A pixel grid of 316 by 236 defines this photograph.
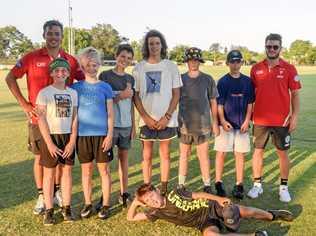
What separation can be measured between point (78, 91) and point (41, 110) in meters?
0.41

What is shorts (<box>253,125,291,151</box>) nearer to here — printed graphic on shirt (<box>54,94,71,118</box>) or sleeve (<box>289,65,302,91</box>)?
sleeve (<box>289,65,302,91</box>)

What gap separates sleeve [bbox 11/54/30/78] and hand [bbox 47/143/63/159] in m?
0.87

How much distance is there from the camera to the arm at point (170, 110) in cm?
468

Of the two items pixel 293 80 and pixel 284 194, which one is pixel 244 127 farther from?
pixel 284 194

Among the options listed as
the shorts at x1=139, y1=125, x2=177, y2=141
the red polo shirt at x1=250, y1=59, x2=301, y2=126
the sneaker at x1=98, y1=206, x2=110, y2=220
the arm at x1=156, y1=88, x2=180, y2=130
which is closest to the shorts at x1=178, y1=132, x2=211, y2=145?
the shorts at x1=139, y1=125, x2=177, y2=141

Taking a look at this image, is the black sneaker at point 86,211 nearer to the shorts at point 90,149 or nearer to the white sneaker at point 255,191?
the shorts at point 90,149

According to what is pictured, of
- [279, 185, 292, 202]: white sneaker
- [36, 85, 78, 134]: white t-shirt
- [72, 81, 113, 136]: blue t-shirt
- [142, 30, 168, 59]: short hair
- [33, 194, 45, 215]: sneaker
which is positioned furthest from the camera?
[279, 185, 292, 202]: white sneaker

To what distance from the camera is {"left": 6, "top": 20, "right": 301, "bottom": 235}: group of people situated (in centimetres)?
406

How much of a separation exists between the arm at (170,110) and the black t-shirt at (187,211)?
2.87 feet

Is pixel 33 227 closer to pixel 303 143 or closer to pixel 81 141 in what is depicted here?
pixel 81 141

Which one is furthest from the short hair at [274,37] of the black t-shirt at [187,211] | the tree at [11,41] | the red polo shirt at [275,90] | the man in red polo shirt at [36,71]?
the tree at [11,41]

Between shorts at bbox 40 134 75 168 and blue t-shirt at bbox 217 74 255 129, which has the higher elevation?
blue t-shirt at bbox 217 74 255 129

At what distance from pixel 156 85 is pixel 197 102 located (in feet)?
1.95

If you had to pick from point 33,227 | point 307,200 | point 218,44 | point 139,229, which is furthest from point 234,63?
point 218,44
